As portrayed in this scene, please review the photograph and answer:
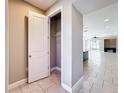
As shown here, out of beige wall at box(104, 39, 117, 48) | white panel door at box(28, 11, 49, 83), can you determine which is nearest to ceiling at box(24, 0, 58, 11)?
white panel door at box(28, 11, 49, 83)

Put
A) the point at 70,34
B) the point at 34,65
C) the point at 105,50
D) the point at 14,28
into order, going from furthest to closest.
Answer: the point at 105,50 → the point at 34,65 → the point at 14,28 → the point at 70,34

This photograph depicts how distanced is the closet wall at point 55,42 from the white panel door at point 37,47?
863 millimetres

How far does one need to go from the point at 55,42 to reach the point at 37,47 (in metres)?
1.39

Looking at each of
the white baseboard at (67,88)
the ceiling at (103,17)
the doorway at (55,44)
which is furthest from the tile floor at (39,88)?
the ceiling at (103,17)

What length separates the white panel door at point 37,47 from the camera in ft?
9.50

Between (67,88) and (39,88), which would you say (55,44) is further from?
(67,88)

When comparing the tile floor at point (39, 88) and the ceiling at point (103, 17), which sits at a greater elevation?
the ceiling at point (103, 17)

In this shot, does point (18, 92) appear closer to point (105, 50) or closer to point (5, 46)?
point (5, 46)

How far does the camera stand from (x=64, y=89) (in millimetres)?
2480

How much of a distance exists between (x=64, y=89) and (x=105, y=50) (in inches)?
544

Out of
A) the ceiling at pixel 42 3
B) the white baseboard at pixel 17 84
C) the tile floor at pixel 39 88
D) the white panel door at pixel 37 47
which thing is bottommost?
the tile floor at pixel 39 88

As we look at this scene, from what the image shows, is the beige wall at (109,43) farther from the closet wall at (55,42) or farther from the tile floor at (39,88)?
the tile floor at (39,88)

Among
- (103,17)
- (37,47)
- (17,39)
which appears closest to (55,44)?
(37,47)
